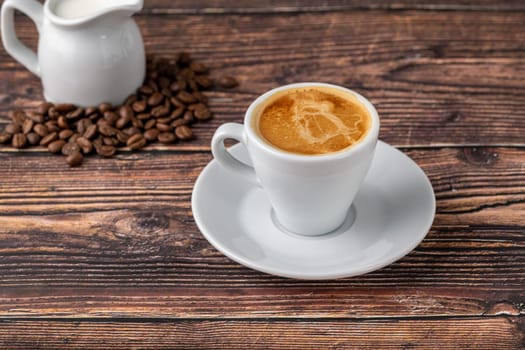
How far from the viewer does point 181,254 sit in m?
1.20

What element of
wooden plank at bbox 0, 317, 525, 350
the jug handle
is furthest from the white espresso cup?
the jug handle

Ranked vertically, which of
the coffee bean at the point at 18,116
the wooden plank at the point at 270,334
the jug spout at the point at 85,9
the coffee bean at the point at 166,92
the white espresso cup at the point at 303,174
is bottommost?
Answer: the wooden plank at the point at 270,334

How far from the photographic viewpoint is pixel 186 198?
52.2 inches

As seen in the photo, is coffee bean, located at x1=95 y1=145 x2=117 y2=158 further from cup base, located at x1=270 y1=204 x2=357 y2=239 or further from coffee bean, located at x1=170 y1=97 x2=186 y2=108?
cup base, located at x1=270 y1=204 x2=357 y2=239

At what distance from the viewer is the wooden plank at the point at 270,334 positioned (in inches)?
41.4

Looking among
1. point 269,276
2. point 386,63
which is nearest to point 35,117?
point 269,276

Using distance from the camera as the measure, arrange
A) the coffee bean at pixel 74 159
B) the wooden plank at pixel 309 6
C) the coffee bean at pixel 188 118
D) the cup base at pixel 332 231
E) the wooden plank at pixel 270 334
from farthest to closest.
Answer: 1. the wooden plank at pixel 309 6
2. the coffee bean at pixel 188 118
3. the coffee bean at pixel 74 159
4. the cup base at pixel 332 231
5. the wooden plank at pixel 270 334

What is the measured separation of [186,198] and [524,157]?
1.97ft

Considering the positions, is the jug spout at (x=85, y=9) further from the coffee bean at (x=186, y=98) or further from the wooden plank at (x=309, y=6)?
the wooden plank at (x=309, y=6)

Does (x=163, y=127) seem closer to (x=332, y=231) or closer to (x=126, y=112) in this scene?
(x=126, y=112)

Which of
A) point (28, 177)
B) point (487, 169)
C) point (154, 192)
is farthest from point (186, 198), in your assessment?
point (487, 169)

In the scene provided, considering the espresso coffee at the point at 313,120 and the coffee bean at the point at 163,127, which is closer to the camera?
the espresso coffee at the point at 313,120

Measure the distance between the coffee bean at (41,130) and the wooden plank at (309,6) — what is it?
538 mm

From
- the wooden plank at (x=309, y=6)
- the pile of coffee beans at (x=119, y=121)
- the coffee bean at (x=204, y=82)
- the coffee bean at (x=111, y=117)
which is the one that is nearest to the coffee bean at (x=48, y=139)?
the pile of coffee beans at (x=119, y=121)
